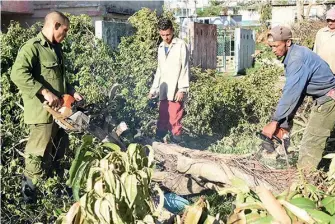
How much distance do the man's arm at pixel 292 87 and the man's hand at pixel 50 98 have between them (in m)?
1.92

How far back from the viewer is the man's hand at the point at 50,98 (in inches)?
175

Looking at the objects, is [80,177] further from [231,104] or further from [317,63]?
[231,104]

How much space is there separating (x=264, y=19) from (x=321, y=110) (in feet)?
60.9

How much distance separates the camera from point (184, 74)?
7.01 meters

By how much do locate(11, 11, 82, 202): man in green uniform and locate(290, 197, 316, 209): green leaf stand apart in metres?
3.05

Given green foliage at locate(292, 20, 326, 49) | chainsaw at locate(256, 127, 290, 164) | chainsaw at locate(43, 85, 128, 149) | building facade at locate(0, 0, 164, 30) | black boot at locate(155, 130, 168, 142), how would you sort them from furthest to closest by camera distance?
building facade at locate(0, 0, 164, 30) < green foliage at locate(292, 20, 326, 49) < black boot at locate(155, 130, 168, 142) < chainsaw at locate(256, 127, 290, 164) < chainsaw at locate(43, 85, 128, 149)

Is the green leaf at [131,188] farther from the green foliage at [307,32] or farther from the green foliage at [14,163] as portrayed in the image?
the green foliage at [307,32]

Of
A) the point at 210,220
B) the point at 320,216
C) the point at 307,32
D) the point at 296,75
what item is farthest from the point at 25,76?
the point at 307,32

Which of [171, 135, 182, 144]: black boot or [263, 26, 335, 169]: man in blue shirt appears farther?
[171, 135, 182, 144]: black boot

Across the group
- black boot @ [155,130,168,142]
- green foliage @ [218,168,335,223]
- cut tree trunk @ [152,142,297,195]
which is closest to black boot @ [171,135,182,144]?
black boot @ [155,130,168,142]

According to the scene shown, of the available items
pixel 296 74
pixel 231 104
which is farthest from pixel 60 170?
pixel 231 104

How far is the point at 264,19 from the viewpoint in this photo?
22.9 metres

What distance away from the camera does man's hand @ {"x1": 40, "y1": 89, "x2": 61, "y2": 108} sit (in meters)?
4.45

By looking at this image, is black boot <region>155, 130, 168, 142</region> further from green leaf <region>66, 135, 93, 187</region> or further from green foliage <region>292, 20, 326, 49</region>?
green foliage <region>292, 20, 326, 49</region>
